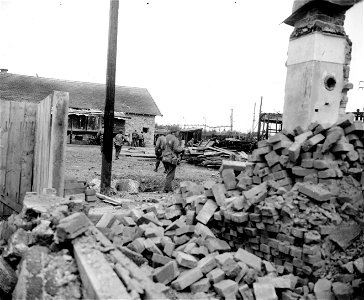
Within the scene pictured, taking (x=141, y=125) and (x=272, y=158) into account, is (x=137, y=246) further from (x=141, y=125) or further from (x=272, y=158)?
(x=141, y=125)

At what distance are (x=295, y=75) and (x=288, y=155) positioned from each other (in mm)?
2448

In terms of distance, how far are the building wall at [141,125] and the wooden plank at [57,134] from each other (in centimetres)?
2574

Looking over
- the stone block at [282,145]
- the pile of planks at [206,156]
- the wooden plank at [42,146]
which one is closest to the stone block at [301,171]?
the stone block at [282,145]

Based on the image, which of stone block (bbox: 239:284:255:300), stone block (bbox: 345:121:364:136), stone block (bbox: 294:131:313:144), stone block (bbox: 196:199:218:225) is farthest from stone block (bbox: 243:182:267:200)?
stone block (bbox: 345:121:364:136)

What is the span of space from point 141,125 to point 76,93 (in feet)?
24.7

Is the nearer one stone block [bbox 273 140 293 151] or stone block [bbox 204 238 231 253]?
stone block [bbox 204 238 231 253]

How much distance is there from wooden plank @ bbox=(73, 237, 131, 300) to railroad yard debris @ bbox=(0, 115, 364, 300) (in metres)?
0.02

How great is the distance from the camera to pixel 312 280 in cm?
425

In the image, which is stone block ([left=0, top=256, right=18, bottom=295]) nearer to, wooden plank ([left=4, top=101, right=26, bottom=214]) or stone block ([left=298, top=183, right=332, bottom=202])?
wooden plank ([left=4, top=101, right=26, bottom=214])

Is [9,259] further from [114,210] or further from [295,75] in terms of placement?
[295,75]

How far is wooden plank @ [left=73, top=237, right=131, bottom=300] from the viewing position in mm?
2700

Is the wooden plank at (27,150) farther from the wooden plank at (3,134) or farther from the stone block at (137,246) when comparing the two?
the stone block at (137,246)

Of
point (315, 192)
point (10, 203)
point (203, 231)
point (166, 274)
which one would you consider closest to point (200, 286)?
point (166, 274)

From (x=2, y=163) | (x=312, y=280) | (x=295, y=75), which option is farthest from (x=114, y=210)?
(x=295, y=75)
